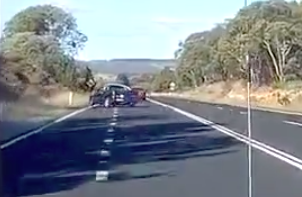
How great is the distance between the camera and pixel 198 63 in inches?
1479

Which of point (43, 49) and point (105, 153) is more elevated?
point (43, 49)

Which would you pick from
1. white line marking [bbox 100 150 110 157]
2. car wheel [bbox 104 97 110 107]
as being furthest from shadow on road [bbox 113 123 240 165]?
car wheel [bbox 104 97 110 107]

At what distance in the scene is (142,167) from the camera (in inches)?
593

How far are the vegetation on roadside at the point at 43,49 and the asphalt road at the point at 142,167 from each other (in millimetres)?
1401

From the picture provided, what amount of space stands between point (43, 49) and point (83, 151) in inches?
286

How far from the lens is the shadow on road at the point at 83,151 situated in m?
12.9

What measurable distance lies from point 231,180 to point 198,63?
25.0 metres

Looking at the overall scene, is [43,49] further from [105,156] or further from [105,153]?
[105,153]

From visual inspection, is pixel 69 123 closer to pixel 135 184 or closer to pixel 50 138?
pixel 50 138

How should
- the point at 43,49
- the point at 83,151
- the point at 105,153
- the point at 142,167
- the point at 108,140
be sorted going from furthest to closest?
the point at 108,140 → the point at 83,151 → the point at 105,153 → the point at 142,167 → the point at 43,49

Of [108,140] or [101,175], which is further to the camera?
[108,140]

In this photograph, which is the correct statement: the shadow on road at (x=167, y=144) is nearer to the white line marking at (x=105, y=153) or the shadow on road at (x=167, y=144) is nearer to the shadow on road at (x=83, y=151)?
the shadow on road at (x=83, y=151)

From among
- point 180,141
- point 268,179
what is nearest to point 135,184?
point 268,179

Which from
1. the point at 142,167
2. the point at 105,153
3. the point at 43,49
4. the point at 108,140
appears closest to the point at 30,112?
the point at 43,49
